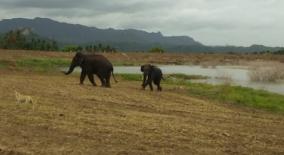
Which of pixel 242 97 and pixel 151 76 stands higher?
pixel 151 76

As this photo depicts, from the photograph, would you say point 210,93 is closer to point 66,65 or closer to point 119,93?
point 119,93

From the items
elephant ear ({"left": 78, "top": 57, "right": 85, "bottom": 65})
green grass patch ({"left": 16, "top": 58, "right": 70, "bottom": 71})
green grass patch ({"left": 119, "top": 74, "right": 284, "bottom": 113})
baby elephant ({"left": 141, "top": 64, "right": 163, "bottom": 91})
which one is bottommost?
green grass patch ({"left": 119, "top": 74, "right": 284, "bottom": 113})

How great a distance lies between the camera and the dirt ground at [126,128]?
11719 millimetres

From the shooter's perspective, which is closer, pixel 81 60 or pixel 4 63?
pixel 81 60

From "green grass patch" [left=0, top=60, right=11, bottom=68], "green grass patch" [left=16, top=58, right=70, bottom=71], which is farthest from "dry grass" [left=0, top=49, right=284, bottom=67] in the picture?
"green grass patch" [left=0, top=60, right=11, bottom=68]

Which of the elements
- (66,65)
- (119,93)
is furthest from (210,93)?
(66,65)

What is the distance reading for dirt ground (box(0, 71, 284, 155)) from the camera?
1172cm

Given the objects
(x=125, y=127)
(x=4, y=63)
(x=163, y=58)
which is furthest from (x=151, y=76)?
(x=163, y=58)

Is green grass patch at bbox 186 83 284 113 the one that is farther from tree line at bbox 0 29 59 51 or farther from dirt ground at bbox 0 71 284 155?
tree line at bbox 0 29 59 51

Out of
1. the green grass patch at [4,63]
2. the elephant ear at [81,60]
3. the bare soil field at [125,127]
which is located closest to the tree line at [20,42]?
the green grass patch at [4,63]

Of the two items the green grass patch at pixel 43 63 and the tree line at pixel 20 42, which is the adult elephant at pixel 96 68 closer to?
Answer: the green grass patch at pixel 43 63

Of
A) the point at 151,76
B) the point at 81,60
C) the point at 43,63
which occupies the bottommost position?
the point at 43,63

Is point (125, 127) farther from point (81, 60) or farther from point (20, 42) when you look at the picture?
point (20, 42)

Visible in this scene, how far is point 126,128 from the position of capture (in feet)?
45.4
